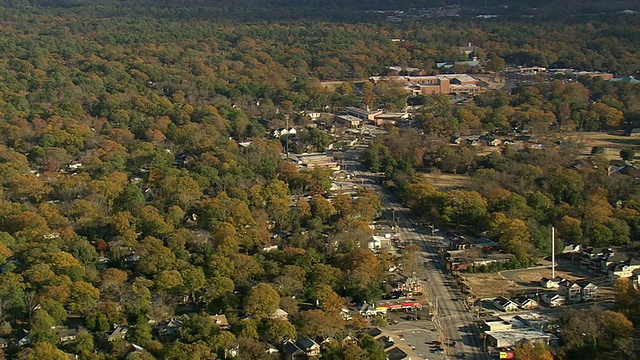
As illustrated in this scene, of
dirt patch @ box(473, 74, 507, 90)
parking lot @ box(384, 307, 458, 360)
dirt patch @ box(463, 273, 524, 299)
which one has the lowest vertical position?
dirt patch @ box(473, 74, 507, 90)

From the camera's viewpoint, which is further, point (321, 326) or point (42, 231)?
point (42, 231)

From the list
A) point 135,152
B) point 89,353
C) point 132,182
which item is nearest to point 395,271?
point 89,353

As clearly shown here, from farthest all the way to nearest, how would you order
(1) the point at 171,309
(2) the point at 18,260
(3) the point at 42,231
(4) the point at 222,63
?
(4) the point at 222,63
(3) the point at 42,231
(2) the point at 18,260
(1) the point at 171,309

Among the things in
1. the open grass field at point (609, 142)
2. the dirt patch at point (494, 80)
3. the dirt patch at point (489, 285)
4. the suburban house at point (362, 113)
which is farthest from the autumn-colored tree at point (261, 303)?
the dirt patch at point (494, 80)

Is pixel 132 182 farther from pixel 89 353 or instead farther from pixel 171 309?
pixel 89 353

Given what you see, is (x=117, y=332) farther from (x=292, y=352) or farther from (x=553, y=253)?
(x=553, y=253)

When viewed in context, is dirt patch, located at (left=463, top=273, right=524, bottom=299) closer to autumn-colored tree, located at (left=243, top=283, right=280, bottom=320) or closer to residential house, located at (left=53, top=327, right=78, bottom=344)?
autumn-colored tree, located at (left=243, top=283, right=280, bottom=320)

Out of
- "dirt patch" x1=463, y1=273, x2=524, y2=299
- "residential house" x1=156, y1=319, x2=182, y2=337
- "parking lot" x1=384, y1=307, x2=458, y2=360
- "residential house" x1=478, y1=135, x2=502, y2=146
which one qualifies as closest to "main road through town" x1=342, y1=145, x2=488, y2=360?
"parking lot" x1=384, y1=307, x2=458, y2=360
